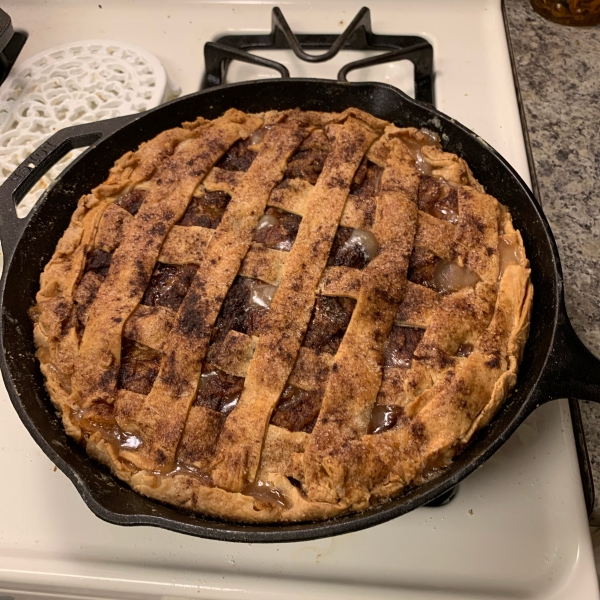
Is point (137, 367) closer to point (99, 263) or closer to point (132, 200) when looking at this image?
point (99, 263)

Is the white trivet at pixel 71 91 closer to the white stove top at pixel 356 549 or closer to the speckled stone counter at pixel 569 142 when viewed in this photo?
the white stove top at pixel 356 549

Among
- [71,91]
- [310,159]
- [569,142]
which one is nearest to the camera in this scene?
[310,159]

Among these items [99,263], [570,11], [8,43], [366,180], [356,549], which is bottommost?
[356,549]

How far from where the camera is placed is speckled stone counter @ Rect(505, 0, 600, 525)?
111cm

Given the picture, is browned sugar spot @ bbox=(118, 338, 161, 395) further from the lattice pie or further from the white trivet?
the white trivet

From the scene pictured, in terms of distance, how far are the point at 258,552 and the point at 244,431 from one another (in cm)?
23

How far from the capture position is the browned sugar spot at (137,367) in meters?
0.87

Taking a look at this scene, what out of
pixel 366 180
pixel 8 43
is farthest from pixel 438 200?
pixel 8 43

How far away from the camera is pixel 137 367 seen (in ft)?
2.91

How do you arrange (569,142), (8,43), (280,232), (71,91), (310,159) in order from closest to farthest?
(280,232) → (310,159) → (569,142) → (71,91) → (8,43)

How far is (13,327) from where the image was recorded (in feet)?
3.03

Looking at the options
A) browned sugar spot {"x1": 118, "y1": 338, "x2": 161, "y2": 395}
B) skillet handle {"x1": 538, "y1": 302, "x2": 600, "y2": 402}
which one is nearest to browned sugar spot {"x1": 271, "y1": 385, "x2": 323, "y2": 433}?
browned sugar spot {"x1": 118, "y1": 338, "x2": 161, "y2": 395}

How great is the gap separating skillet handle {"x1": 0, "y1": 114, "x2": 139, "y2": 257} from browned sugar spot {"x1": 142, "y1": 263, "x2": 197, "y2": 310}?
27cm

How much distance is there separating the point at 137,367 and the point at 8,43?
1256 mm
